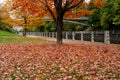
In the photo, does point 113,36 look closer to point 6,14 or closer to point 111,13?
point 111,13

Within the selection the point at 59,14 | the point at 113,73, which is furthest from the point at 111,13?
the point at 113,73

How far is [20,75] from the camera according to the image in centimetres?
855

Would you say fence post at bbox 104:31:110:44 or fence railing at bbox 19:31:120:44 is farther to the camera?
fence post at bbox 104:31:110:44

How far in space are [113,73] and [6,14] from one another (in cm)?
5006

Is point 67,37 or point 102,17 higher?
point 102,17

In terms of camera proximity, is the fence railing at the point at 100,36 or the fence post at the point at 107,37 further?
Result: the fence post at the point at 107,37

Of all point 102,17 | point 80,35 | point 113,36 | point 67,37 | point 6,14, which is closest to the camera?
point 113,36

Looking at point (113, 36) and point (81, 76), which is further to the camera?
point (113, 36)

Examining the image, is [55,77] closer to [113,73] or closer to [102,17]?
[113,73]

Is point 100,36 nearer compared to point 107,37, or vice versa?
point 107,37

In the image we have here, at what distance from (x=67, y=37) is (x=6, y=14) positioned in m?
15.7

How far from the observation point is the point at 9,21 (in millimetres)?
57094

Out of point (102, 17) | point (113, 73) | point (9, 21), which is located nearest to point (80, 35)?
point (102, 17)

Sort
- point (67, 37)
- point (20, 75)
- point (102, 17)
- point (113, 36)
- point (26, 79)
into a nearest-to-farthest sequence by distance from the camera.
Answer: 1. point (26, 79)
2. point (20, 75)
3. point (113, 36)
4. point (67, 37)
5. point (102, 17)
